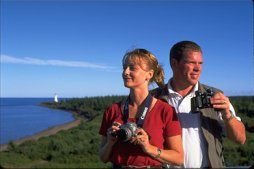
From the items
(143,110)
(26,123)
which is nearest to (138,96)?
(143,110)

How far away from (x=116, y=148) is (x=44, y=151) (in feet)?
63.5

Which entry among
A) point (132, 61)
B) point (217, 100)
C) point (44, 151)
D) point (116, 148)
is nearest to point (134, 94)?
point (132, 61)

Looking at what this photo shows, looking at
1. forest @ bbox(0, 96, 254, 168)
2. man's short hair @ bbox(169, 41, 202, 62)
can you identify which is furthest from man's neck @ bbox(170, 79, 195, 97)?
forest @ bbox(0, 96, 254, 168)

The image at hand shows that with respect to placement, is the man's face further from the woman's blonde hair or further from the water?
the water

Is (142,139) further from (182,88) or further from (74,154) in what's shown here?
(74,154)

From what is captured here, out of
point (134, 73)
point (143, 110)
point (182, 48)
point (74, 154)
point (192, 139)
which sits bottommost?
point (74, 154)

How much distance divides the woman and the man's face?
0.18 m

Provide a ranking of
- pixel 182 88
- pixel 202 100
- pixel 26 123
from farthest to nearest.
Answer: pixel 26 123, pixel 182 88, pixel 202 100

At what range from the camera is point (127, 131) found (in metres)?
1.54

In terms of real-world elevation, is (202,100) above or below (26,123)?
above

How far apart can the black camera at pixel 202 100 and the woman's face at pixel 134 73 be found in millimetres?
275

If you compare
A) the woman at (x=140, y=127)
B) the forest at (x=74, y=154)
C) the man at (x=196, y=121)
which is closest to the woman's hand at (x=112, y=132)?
the woman at (x=140, y=127)

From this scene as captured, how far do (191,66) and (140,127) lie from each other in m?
0.46

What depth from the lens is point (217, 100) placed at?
1.72 metres
